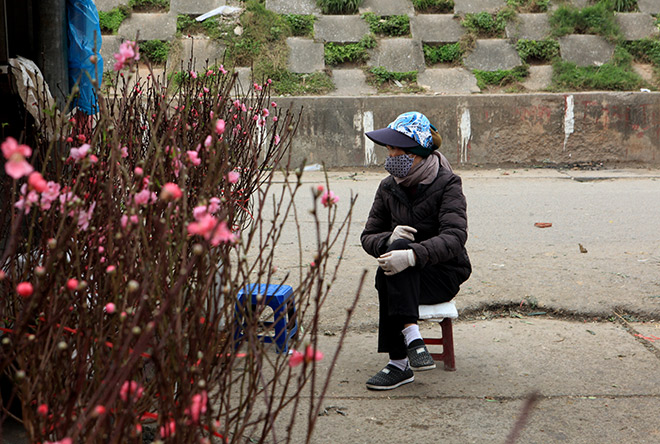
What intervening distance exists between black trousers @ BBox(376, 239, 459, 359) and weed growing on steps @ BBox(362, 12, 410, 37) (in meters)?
9.32

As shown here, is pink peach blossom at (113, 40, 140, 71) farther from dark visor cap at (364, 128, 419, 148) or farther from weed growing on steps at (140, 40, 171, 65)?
weed growing on steps at (140, 40, 171, 65)

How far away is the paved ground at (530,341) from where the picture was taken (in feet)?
9.53

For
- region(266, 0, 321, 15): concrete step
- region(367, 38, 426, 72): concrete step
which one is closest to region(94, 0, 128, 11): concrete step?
region(266, 0, 321, 15): concrete step

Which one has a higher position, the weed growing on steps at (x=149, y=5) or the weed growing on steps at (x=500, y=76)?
the weed growing on steps at (x=149, y=5)

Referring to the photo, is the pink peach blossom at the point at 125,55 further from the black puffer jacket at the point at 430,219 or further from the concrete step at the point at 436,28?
the concrete step at the point at 436,28

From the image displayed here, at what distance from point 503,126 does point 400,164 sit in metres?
7.30

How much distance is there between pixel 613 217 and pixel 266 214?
3210 millimetres

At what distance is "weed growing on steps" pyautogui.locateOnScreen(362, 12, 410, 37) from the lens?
12180mm

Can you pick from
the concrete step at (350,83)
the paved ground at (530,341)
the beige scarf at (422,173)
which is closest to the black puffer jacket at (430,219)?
the beige scarf at (422,173)

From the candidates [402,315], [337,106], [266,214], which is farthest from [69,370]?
[337,106]

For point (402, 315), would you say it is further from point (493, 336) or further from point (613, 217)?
point (613, 217)

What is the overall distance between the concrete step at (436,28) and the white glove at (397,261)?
936cm

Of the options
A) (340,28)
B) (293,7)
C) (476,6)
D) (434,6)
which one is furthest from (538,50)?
(293,7)

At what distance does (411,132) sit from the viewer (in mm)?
3406
